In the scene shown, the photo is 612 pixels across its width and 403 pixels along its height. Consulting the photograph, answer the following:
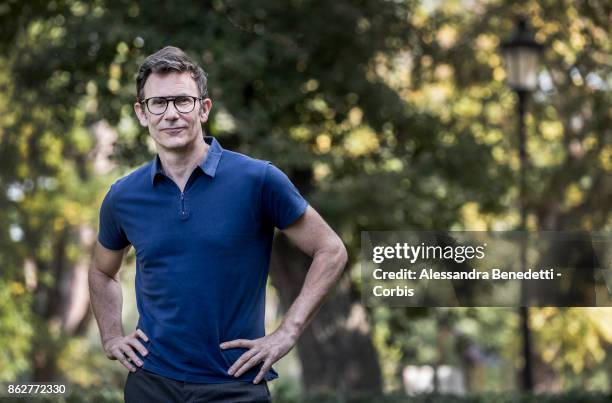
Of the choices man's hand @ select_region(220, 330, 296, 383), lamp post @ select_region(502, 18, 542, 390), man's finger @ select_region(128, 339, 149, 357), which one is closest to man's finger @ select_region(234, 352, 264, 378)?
man's hand @ select_region(220, 330, 296, 383)

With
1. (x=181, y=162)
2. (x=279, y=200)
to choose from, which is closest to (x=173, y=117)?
(x=181, y=162)

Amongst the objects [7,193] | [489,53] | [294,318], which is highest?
[489,53]

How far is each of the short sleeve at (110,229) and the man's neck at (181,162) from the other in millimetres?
240

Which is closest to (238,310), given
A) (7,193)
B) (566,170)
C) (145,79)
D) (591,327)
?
(145,79)

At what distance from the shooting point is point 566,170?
14.6 m

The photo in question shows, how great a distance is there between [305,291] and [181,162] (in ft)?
1.89

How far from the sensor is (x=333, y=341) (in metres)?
12.4

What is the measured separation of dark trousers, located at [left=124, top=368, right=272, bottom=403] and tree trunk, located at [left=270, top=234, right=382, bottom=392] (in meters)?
8.67

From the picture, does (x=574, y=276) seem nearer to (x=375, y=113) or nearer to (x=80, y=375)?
(x=375, y=113)

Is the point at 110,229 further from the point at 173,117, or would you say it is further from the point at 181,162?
the point at 173,117

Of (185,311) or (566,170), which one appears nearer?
(185,311)

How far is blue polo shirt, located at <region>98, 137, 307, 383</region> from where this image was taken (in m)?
3.41

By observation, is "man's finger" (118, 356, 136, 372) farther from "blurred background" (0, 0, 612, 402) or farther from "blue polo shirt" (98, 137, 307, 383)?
"blurred background" (0, 0, 612, 402)

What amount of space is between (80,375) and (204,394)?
751 inches
